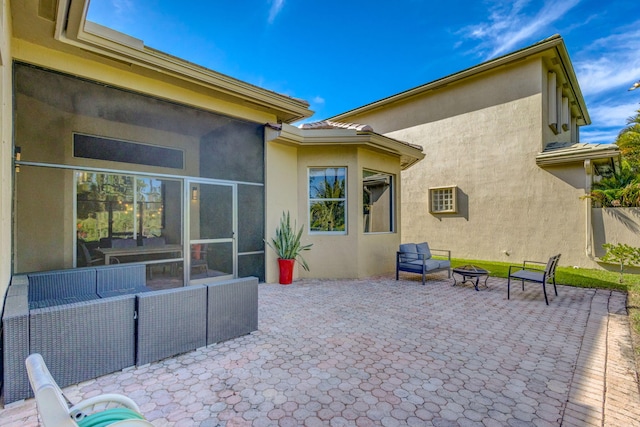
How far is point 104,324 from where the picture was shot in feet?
9.20

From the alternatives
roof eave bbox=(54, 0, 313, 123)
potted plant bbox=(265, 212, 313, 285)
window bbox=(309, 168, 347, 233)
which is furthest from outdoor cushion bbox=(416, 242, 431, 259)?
roof eave bbox=(54, 0, 313, 123)

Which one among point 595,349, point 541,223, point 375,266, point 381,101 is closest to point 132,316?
point 595,349

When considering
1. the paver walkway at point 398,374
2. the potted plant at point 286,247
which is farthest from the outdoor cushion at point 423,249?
the potted plant at point 286,247

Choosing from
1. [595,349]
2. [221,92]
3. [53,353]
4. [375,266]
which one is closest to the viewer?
[53,353]

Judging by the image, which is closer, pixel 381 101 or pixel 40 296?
pixel 40 296

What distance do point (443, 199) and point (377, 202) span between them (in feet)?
15.7

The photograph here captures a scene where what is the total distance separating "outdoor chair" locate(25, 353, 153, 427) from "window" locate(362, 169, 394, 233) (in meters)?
6.70

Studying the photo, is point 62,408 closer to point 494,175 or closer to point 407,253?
point 407,253

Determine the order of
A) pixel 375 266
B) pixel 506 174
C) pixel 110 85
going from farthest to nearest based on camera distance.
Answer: pixel 506 174 < pixel 375 266 < pixel 110 85

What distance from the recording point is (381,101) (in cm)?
1335

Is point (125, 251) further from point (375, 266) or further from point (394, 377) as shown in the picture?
point (375, 266)

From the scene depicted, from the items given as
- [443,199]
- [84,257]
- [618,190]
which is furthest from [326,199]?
[618,190]

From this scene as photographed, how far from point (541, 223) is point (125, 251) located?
1145 centimetres

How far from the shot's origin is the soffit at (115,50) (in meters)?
3.61
